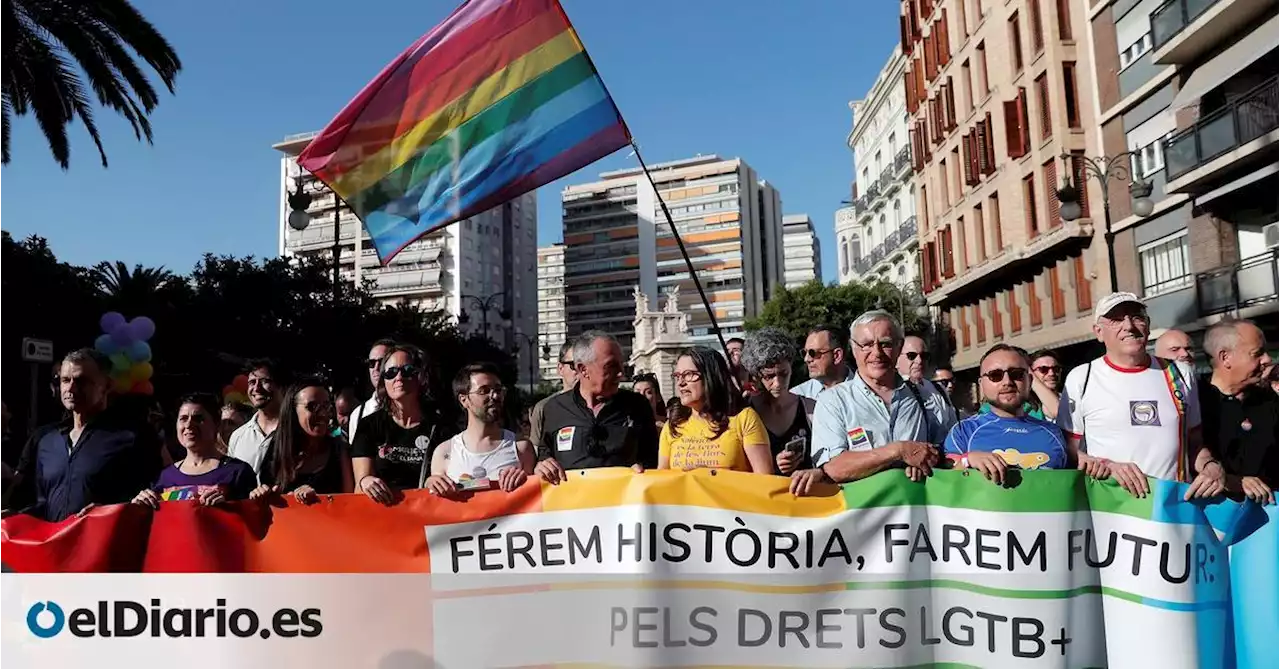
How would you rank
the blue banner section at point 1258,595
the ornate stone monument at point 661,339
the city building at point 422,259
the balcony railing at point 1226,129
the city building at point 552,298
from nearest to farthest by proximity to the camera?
1. the blue banner section at point 1258,595
2. the balcony railing at point 1226,129
3. the ornate stone monument at point 661,339
4. the city building at point 422,259
5. the city building at point 552,298

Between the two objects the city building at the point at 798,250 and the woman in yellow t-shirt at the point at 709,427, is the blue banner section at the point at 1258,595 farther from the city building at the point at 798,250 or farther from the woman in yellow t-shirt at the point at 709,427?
the city building at the point at 798,250

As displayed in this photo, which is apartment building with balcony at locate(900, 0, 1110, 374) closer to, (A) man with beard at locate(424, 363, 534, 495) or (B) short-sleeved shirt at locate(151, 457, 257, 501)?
(A) man with beard at locate(424, 363, 534, 495)

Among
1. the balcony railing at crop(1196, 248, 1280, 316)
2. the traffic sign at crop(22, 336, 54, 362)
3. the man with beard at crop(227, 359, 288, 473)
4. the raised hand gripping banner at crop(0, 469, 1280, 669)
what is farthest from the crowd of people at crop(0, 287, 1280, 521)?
the balcony railing at crop(1196, 248, 1280, 316)

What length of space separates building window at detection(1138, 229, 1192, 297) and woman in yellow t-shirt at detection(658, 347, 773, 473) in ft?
68.5

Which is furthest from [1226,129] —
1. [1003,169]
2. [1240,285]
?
[1003,169]

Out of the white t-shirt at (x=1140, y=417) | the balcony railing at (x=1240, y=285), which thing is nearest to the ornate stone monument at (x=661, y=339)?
the balcony railing at (x=1240, y=285)

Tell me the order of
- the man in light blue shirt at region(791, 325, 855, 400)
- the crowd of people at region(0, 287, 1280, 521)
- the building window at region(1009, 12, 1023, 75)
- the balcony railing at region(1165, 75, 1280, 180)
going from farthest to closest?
the building window at region(1009, 12, 1023, 75)
the balcony railing at region(1165, 75, 1280, 180)
the man in light blue shirt at region(791, 325, 855, 400)
the crowd of people at region(0, 287, 1280, 521)

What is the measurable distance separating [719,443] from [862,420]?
621mm

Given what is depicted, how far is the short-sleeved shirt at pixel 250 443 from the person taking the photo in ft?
18.0

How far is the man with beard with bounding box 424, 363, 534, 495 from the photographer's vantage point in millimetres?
4434

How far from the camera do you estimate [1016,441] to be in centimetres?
401

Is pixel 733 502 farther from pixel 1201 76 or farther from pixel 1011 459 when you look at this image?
pixel 1201 76

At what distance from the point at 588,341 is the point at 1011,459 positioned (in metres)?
2.03

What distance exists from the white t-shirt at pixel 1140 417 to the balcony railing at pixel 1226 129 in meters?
17.2
